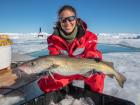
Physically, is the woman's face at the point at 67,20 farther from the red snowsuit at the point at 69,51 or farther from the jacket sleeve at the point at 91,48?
the jacket sleeve at the point at 91,48

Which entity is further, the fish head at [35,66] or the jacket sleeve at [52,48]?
the jacket sleeve at [52,48]

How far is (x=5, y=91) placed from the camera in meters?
3.61

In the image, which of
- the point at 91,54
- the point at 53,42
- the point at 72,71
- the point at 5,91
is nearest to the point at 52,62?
the point at 72,71

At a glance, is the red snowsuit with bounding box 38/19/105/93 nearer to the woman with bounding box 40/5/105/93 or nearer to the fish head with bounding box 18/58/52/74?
the woman with bounding box 40/5/105/93

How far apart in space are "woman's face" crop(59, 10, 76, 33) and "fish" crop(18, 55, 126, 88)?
89cm

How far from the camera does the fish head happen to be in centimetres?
227

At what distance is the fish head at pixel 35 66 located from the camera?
2267 mm

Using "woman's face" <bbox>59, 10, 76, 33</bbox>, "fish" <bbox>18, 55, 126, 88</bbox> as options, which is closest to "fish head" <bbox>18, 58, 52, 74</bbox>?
"fish" <bbox>18, 55, 126, 88</bbox>

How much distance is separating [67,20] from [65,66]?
40.6 inches

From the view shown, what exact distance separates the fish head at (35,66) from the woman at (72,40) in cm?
106

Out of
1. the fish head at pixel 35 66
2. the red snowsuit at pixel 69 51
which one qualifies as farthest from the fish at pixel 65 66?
the red snowsuit at pixel 69 51

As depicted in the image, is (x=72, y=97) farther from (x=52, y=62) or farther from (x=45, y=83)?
(x=52, y=62)

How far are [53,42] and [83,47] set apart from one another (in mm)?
466

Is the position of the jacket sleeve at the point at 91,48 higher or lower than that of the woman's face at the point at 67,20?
lower
